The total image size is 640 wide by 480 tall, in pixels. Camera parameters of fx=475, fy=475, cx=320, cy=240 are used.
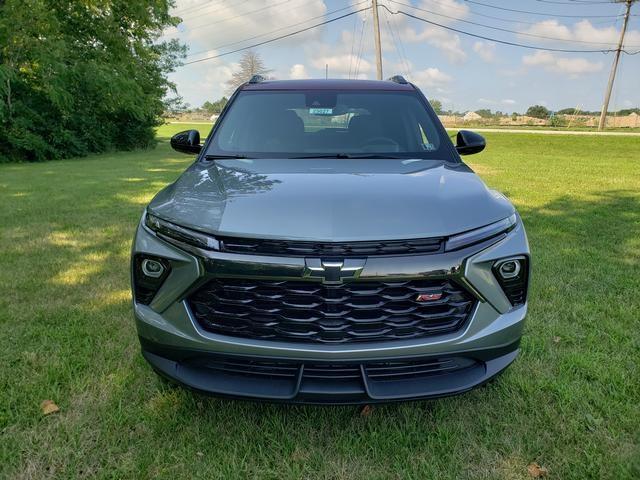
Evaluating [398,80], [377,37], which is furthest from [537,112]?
[398,80]

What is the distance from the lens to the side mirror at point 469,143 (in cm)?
331

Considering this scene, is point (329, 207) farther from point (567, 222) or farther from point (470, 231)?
point (567, 222)

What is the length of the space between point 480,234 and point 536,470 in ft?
3.30

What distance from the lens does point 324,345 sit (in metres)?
1.83

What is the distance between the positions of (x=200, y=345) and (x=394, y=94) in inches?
95.4

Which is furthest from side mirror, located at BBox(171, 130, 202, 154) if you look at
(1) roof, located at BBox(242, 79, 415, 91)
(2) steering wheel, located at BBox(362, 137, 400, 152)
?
(2) steering wheel, located at BBox(362, 137, 400, 152)

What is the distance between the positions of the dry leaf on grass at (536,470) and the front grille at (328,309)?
26.9 inches

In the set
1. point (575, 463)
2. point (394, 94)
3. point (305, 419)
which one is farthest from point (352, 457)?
point (394, 94)

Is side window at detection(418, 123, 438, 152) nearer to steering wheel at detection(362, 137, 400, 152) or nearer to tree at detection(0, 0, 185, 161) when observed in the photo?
steering wheel at detection(362, 137, 400, 152)

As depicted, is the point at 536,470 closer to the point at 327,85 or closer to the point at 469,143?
the point at 469,143

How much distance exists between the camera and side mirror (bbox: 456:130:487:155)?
3.31 metres

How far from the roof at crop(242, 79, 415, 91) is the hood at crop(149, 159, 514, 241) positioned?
1097 mm

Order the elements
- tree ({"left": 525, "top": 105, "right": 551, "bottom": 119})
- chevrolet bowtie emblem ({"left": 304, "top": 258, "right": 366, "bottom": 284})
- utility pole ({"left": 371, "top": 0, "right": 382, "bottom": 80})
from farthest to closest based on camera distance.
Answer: tree ({"left": 525, "top": 105, "right": 551, "bottom": 119}) → utility pole ({"left": 371, "top": 0, "right": 382, "bottom": 80}) → chevrolet bowtie emblem ({"left": 304, "top": 258, "right": 366, "bottom": 284})

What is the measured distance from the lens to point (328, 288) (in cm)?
183
